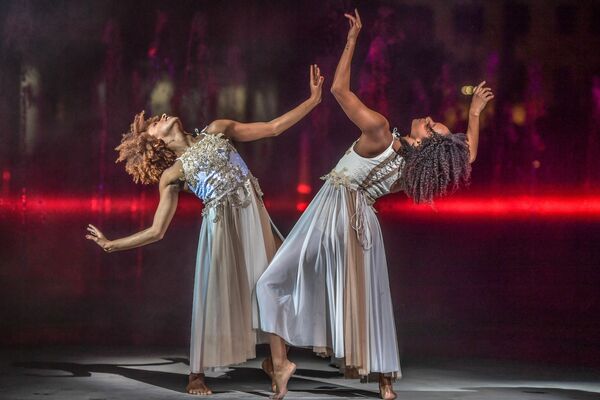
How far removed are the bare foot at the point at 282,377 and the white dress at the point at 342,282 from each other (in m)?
0.11

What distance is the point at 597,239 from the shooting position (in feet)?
22.5

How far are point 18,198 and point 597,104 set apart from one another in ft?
14.4

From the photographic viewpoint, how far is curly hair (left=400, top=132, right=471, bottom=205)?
4188 millimetres

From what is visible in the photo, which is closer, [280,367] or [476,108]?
[280,367]

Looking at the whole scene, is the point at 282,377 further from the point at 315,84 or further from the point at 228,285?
the point at 315,84

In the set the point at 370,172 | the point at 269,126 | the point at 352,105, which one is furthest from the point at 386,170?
the point at 269,126

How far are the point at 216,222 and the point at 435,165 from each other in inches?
44.6

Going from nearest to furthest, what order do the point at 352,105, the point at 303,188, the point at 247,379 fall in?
the point at 352,105 → the point at 247,379 → the point at 303,188

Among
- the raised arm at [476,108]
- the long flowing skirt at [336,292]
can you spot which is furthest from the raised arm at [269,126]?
the raised arm at [476,108]

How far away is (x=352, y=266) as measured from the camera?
14.2 ft

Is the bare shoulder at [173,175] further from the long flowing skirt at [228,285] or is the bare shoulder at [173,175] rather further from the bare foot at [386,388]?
the bare foot at [386,388]

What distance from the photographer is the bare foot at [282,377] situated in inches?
167

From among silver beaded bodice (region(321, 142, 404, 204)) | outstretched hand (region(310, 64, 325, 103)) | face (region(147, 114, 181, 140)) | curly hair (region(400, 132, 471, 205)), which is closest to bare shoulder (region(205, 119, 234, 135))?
face (region(147, 114, 181, 140))

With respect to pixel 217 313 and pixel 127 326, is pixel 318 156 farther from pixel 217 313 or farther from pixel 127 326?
pixel 217 313
